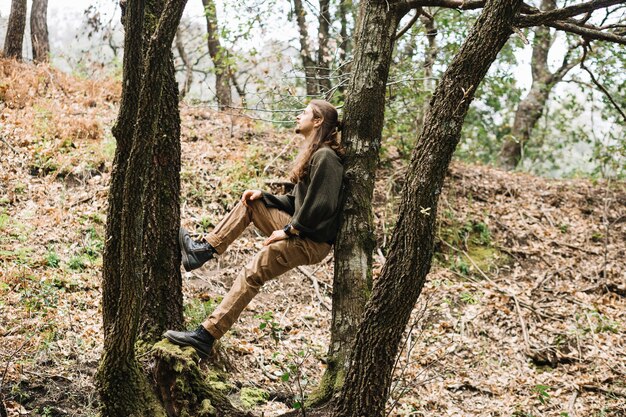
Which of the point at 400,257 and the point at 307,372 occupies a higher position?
the point at 400,257

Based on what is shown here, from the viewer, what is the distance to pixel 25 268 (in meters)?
6.16

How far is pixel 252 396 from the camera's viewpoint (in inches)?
200

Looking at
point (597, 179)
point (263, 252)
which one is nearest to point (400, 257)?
point (263, 252)

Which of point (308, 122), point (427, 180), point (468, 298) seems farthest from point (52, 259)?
point (468, 298)

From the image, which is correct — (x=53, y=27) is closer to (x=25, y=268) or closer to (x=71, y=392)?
(x=25, y=268)

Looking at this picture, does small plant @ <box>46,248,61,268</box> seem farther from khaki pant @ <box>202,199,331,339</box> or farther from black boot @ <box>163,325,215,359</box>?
black boot @ <box>163,325,215,359</box>

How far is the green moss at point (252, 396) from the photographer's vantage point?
490 cm

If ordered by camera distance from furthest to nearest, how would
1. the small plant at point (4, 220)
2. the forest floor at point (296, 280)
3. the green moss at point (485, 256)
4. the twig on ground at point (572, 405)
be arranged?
the green moss at point (485, 256) → the small plant at point (4, 220) → the twig on ground at point (572, 405) → the forest floor at point (296, 280)

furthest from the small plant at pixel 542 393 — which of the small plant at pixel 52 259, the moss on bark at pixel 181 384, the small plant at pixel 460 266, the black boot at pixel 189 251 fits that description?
the small plant at pixel 52 259

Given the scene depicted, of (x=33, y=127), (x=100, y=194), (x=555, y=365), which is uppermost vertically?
(x=33, y=127)

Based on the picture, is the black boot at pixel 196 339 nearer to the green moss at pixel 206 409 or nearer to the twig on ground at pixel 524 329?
the green moss at pixel 206 409

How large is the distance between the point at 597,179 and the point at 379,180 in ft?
16.5

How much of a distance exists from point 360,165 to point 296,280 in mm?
3335

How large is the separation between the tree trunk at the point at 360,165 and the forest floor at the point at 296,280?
0.52 m
